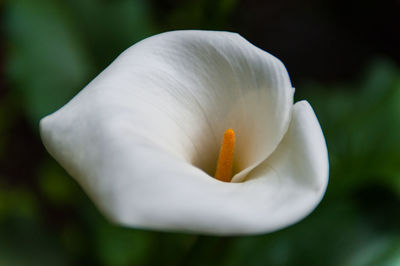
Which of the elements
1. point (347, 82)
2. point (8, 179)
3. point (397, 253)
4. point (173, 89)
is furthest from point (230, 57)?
point (8, 179)

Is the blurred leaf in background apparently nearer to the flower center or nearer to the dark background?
the dark background

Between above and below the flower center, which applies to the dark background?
below

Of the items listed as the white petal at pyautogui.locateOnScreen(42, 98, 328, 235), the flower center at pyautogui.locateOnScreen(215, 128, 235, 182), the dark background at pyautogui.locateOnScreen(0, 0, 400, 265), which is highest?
the white petal at pyautogui.locateOnScreen(42, 98, 328, 235)

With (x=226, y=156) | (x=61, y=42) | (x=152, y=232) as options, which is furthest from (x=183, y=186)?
(x=61, y=42)

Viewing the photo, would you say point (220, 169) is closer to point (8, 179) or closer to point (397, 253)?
point (397, 253)

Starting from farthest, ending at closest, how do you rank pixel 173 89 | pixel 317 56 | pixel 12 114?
pixel 317 56 → pixel 12 114 → pixel 173 89

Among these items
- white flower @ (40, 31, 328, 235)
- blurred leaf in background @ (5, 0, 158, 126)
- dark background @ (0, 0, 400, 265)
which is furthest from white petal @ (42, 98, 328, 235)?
blurred leaf in background @ (5, 0, 158, 126)

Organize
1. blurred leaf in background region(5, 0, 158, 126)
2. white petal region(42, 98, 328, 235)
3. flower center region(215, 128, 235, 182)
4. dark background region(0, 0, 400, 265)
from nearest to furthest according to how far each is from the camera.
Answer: white petal region(42, 98, 328, 235) < flower center region(215, 128, 235, 182) < dark background region(0, 0, 400, 265) < blurred leaf in background region(5, 0, 158, 126)
